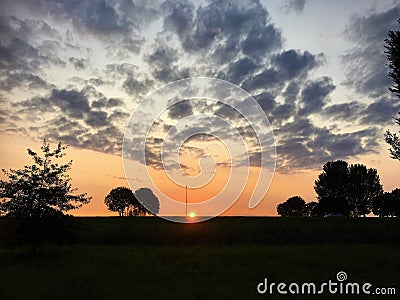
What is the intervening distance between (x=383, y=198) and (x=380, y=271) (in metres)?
105

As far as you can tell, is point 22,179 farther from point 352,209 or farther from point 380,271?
point 352,209

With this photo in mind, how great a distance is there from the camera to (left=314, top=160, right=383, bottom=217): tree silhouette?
4158 inches

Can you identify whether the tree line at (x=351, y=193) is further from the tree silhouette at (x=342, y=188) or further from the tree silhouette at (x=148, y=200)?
the tree silhouette at (x=148, y=200)

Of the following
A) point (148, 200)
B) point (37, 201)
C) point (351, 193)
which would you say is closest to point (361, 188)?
point (351, 193)

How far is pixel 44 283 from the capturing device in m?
17.6

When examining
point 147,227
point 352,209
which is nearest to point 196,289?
point 147,227

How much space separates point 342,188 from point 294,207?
55.0m

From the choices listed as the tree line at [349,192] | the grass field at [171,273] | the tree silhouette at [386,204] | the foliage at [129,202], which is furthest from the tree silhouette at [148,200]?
the grass field at [171,273]

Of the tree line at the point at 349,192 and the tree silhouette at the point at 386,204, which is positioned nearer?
the tree line at the point at 349,192

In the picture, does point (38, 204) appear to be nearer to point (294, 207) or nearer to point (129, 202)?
point (129, 202)

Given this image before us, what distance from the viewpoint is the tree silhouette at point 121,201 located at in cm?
12781

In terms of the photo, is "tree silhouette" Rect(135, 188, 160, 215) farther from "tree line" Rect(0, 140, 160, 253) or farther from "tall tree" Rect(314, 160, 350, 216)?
"tree line" Rect(0, 140, 160, 253)

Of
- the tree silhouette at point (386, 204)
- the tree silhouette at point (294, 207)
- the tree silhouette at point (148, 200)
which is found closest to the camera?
the tree silhouette at point (386, 204)

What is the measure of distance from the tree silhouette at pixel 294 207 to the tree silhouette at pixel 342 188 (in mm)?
48024
